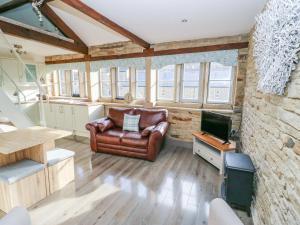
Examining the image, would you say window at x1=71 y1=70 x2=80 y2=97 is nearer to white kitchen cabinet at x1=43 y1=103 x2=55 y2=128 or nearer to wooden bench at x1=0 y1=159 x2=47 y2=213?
white kitchen cabinet at x1=43 y1=103 x2=55 y2=128

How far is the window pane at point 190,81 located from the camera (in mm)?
4129

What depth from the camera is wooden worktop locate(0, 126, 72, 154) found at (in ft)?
6.36

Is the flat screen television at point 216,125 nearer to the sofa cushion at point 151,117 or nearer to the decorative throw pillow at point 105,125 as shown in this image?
the sofa cushion at point 151,117

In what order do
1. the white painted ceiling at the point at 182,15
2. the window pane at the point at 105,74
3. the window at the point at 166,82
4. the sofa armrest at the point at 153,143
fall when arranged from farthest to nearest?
the window pane at the point at 105,74 < the window at the point at 166,82 < the sofa armrest at the point at 153,143 < the white painted ceiling at the point at 182,15

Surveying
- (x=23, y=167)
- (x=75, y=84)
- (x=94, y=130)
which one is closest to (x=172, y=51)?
(x=94, y=130)

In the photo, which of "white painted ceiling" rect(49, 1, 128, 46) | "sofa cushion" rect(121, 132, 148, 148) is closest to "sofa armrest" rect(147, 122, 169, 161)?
"sofa cushion" rect(121, 132, 148, 148)

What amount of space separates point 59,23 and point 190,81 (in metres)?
3.36

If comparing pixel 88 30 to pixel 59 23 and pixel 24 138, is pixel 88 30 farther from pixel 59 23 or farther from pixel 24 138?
pixel 24 138

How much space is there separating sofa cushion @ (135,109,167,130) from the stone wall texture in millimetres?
2218

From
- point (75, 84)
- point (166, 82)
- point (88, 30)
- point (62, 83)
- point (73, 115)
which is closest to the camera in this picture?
point (88, 30)

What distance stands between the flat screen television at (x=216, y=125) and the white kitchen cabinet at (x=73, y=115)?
2938 mm

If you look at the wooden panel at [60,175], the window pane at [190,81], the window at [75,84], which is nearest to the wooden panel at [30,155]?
the wooden panel at [60,175]

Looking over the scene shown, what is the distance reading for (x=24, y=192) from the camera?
82.4 inches

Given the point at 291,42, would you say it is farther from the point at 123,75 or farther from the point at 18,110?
the point at 123,75
